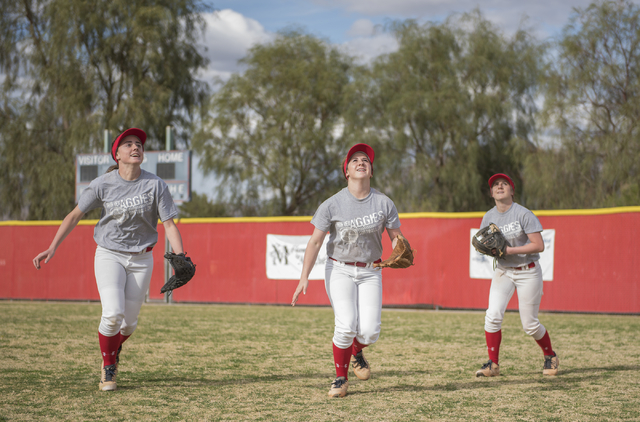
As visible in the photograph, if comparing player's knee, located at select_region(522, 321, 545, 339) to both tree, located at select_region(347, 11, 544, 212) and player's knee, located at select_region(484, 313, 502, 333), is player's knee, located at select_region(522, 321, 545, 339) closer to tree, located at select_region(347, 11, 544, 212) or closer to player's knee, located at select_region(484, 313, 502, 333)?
player's knee, located at select_region(484, 313, 502, 333)

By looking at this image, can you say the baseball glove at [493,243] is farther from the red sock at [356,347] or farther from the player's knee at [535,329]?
the red sock at [356,347]

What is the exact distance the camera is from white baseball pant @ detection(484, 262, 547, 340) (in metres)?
5.97

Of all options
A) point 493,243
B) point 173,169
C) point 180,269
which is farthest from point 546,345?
point 173,169

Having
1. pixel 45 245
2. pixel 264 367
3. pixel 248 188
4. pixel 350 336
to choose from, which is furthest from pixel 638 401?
pixel 248 188

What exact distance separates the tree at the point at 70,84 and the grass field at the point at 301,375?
57.4 feet

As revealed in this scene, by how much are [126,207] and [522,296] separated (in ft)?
12.5

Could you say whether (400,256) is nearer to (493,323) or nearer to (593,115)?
(493,323)

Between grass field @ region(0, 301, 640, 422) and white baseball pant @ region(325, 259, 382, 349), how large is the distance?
51cm

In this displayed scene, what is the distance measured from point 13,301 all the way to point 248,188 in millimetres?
16762

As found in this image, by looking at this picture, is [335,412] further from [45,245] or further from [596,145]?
[596,145]

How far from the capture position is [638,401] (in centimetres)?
482

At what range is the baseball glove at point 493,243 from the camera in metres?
5.86

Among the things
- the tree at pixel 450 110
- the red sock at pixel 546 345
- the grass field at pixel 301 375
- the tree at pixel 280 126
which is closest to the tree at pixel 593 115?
the tree at pixel 450 110

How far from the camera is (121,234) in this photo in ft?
17.1
